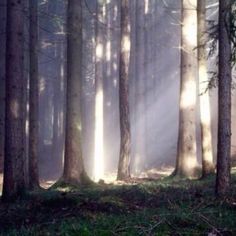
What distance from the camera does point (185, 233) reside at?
6371 millimetres

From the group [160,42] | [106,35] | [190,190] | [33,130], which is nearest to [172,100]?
[160,42]

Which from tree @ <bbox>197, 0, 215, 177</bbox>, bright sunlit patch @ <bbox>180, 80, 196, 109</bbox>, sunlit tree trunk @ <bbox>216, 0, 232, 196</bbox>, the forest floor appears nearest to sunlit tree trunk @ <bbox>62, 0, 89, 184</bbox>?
the forest floor

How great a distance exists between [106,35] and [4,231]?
26.8m

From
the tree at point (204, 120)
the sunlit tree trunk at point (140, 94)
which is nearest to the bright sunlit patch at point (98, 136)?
the sunlit tree trunk at point (140, 94)

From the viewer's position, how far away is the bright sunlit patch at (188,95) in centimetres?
1623

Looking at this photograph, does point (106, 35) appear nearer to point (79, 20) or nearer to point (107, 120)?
point (107, 120)

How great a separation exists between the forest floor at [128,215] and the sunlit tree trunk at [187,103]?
437 cm

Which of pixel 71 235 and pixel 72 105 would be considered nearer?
pixel 71 235

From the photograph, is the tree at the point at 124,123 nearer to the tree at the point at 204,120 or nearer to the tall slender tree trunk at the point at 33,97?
the tall slender tree trunk at the point at 33,97

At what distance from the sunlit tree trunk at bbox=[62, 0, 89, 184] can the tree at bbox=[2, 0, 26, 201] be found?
3.50 m

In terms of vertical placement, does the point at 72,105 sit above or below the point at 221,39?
below

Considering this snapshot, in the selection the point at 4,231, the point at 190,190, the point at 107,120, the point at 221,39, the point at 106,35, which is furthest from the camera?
the point at 107,120

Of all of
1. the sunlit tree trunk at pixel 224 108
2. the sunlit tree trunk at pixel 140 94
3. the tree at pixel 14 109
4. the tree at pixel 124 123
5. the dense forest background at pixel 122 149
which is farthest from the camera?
the sunlit tree trunk at pixel 140 94

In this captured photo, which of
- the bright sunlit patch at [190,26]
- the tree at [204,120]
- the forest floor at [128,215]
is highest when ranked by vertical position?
the bright sunlit patch at [190,26]
